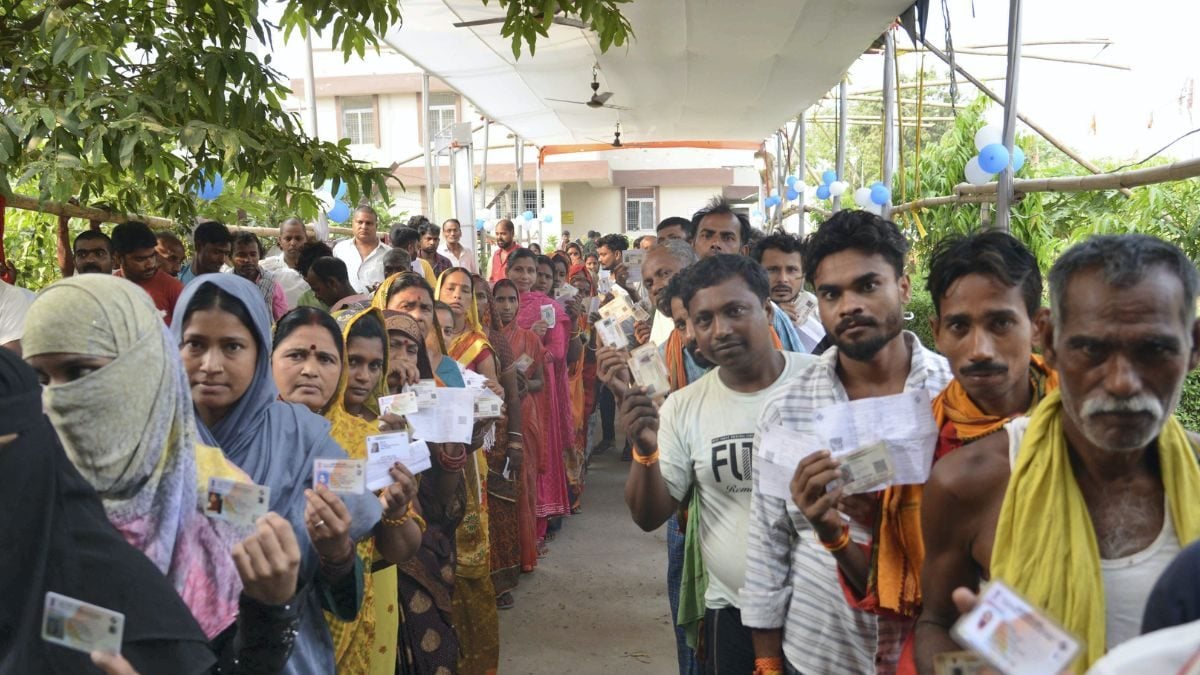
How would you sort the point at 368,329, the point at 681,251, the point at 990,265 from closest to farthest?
the point at 990,265 < the point at 368,329 < the point at 681,251

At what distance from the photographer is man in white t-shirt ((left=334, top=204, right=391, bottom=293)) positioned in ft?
25.8

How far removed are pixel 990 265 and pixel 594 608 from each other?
4230mm

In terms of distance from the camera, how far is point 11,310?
4586 mm

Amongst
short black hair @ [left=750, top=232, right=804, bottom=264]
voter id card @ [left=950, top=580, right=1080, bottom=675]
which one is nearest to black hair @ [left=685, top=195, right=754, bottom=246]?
short black hair @ [left=750, top=232, right=804, bottom=264]

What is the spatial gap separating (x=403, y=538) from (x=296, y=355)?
64 cm

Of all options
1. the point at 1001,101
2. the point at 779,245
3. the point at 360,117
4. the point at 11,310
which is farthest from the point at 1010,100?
the point at 360,117

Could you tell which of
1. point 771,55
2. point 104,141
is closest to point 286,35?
point 104,141

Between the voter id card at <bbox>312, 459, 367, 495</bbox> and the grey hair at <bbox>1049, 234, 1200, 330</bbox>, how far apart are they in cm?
→ 145

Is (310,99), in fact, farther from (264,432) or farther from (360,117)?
(360,117)

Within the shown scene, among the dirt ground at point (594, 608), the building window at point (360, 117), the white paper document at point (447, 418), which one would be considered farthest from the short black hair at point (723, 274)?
the building window at point (360, 117)

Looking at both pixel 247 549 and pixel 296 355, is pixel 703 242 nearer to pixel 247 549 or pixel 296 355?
pixel 296 355

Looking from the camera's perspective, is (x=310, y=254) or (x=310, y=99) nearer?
(x=310, y=254)

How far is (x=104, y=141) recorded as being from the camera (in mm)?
2604

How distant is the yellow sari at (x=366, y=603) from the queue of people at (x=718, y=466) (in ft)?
0.04
